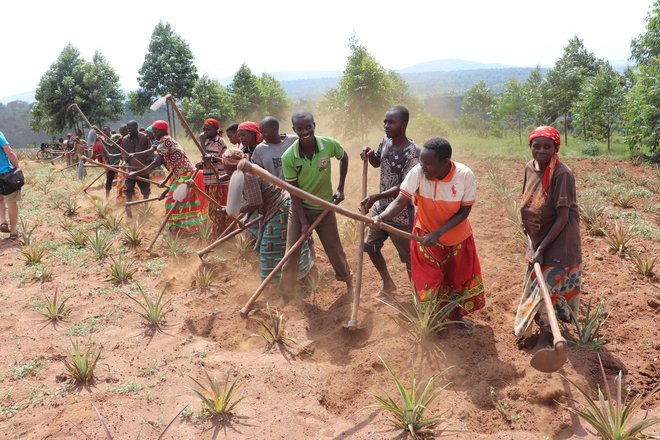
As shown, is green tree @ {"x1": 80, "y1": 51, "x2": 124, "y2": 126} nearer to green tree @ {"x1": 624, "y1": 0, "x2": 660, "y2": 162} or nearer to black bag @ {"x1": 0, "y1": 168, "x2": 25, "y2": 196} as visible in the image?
black bag @ {"x1": 0, "y1": 168, "x2": 25, "y2": 196}

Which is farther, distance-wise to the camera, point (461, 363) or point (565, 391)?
point (461, 363)

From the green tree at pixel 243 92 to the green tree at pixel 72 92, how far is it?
9.49 meters

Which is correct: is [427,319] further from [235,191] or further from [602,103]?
[602,103]

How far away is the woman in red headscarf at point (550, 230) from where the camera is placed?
2.93m

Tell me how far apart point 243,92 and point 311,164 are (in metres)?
32.7

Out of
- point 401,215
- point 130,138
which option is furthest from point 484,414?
point 130,138

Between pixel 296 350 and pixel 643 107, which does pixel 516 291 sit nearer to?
pixel 296 350

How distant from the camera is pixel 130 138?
26.8 feet

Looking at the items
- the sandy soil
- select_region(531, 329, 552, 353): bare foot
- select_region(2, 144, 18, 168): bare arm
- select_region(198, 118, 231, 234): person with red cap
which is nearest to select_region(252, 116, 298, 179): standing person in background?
the sandy soil

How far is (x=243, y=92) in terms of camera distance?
34688mm

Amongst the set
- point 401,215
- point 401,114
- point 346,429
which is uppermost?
point 401,114

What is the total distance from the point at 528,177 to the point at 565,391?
55.1 inches

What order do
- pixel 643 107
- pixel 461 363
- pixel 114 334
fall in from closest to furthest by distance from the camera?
pixel 461 363, pixel 114 334, pixel 643 107

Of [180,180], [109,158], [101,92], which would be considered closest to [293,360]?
[180,180]
